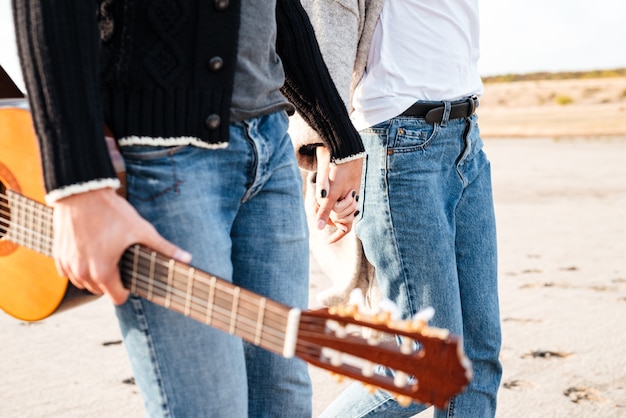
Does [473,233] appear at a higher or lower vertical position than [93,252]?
lower

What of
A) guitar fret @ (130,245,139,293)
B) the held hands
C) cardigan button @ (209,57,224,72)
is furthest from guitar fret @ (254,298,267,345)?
the held hands

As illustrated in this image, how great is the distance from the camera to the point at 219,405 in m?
1.55

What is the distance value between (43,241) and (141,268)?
0.96 ft

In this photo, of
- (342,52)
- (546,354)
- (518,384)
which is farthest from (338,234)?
(546,354)

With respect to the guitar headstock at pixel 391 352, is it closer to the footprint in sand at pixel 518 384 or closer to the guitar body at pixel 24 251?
the guitar body at pixel 24 251

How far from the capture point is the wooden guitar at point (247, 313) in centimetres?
132

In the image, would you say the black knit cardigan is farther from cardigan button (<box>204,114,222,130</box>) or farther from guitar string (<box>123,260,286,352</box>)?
guitar string (<box>123,260,286,352</box>)

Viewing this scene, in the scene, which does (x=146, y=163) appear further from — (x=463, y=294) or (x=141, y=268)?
(x=463, y=294)

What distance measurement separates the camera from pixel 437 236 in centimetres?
254

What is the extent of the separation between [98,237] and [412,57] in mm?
1483

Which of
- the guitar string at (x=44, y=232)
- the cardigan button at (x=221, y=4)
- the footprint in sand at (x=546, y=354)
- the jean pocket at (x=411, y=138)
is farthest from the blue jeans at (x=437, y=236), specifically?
the footprint in sand at (x=546, y=354)

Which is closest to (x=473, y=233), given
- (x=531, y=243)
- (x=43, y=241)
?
(x=43, y=241)

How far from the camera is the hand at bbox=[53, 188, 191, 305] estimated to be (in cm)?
140

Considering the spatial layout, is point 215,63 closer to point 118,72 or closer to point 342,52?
point 118,72
